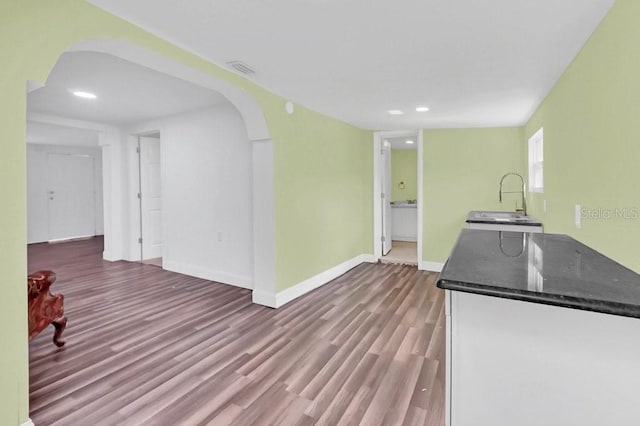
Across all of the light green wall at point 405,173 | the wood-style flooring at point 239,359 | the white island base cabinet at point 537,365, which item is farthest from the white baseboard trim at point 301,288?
the light green wall at point 405,173

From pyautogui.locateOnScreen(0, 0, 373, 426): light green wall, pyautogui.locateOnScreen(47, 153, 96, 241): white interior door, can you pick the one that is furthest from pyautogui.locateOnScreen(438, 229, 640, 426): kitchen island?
pyautogui.locateOnScreen(47, 153, 96, 241): white interior door

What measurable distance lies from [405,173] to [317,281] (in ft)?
16.5

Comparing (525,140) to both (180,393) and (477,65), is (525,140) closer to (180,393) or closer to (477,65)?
(477,65)

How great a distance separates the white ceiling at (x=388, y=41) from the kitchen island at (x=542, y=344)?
140 cm

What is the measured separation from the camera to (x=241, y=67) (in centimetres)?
259

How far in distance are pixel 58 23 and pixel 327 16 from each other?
133cm

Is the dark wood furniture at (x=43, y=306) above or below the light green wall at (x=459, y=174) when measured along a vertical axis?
below

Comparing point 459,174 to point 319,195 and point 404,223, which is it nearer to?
point 319,195

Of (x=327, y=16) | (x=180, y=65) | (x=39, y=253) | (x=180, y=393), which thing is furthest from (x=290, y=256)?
(x=39, y=253)

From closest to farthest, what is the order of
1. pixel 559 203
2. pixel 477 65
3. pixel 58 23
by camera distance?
pixel 58 23, pixel 477 65, pixel 559 203

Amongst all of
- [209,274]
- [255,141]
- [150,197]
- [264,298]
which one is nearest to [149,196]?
[150,197]

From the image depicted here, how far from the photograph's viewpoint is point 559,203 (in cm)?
269

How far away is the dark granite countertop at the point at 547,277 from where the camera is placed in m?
0.90

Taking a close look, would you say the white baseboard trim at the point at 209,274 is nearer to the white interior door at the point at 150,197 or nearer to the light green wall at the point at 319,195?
the light green wall at the point at 319,195
